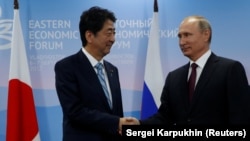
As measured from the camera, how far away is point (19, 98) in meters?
3.88

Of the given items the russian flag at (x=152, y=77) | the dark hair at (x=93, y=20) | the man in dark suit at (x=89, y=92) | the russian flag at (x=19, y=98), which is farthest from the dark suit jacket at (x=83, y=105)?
the russian flag at (x=152, y=77)

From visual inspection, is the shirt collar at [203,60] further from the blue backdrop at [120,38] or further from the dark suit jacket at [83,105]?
the blue backdrop at [120,38]

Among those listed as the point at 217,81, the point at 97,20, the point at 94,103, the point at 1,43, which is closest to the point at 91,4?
the point at 1,43

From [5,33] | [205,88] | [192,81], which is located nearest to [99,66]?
[192,81]

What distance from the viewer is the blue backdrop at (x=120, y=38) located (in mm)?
4070

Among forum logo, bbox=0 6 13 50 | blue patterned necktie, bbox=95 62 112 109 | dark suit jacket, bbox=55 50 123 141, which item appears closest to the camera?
dark suit jacket, bbox=55 50 123 141

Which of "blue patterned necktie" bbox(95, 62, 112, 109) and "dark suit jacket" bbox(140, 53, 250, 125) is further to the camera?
"blue patterned necktie" bbox(95, 62, 112, 109)

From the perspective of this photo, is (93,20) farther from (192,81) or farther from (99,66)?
(192,81)

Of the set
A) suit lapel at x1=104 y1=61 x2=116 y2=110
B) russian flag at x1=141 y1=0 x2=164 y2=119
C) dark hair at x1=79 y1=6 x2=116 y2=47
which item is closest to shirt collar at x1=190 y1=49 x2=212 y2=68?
suit lapel at x1=104 y1=61 x2=116 y2=110

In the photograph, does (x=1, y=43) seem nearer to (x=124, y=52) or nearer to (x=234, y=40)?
(x=124, y=52)

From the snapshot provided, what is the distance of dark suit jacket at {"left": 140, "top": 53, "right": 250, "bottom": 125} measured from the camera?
8.20ft

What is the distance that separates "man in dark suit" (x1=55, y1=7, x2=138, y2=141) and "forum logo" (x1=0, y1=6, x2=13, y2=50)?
1.45 meters

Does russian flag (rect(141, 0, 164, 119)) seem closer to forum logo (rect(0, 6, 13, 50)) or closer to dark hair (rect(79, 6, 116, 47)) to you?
dark hair (rect(79, 6, 116, 47))

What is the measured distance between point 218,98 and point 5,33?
2.42 metres
